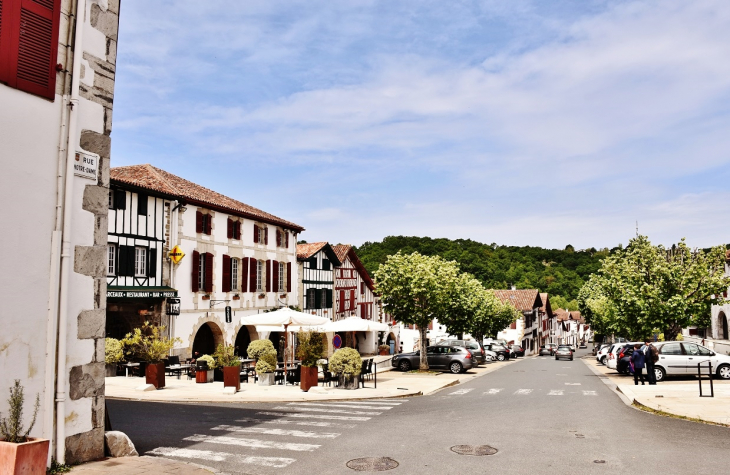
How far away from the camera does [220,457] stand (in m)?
8.88

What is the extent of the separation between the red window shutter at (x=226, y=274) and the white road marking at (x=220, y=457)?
2063 cm

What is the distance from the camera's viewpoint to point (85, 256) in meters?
7.96

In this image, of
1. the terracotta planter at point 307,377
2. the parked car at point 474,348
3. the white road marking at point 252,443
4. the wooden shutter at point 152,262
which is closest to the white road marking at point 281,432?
the white road marking at point 252,443

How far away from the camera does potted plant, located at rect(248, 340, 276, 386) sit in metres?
19.6

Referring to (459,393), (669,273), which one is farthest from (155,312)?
(669,273)

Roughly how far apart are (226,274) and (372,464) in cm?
2245

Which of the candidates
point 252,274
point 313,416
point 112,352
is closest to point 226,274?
point 252,274

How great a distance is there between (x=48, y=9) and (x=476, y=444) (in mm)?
8971

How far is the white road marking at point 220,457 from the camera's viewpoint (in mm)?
8523

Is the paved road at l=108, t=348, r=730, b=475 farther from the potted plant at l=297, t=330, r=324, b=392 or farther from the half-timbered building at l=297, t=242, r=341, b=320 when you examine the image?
the half-timbered building at l=297, t=242, r=341, b=320

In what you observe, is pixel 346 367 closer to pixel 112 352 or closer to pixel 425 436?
pixel 112 352

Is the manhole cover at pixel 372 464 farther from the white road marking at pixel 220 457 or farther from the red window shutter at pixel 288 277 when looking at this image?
the red window shutter at pixel 288 277

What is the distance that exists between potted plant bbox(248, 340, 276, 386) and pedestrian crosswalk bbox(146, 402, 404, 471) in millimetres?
4728

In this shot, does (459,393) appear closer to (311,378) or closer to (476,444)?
(311,378)
